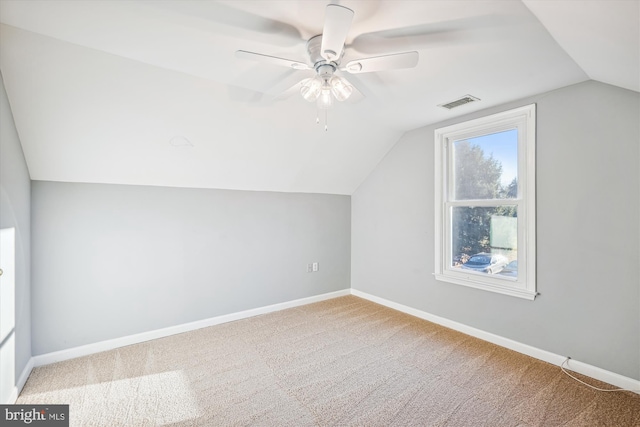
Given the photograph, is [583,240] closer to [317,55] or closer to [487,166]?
[487,166]

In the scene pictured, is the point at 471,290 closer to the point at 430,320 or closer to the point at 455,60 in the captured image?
the point at 430,320

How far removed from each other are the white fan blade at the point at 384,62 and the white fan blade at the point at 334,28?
156mm

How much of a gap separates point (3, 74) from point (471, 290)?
4132mm

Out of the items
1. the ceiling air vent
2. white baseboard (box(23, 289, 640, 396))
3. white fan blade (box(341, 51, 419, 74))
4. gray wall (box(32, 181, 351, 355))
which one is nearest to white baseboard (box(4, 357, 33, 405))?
white baseboard (box(23, 289, 640, 396))

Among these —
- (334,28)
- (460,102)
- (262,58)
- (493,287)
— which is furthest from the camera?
(493,287)

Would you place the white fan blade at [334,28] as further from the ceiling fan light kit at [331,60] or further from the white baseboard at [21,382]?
the white baseboard at [21,382]

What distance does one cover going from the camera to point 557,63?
6.59 ft

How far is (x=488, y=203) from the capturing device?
2945mm

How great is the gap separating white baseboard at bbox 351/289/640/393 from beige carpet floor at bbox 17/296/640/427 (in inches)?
3.2

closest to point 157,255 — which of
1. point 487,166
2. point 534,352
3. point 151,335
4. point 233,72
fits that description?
point 151,335

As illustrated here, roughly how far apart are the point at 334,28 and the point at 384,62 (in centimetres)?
41

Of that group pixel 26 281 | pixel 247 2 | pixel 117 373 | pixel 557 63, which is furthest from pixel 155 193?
pixel 557 63

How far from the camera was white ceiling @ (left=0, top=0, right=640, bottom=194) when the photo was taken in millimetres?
1483

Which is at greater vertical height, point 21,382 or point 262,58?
point 262,58
